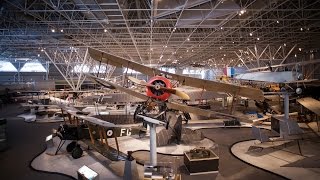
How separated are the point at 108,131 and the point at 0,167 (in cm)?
457

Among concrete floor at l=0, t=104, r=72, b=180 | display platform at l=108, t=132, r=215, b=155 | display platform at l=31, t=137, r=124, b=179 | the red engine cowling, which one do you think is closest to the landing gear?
display platform at l=31, t=137, r=124, b=179

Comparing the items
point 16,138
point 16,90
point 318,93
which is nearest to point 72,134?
point 16,138

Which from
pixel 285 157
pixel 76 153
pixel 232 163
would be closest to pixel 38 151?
pixel 76 153

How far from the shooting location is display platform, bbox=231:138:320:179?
891cm

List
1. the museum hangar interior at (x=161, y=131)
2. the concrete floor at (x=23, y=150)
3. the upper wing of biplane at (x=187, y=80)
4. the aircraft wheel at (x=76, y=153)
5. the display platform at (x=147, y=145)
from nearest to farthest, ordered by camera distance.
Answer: the upper wing of biplane at (x=187, y=80) → the museum hangar interior at (x=161, y=131) → the concrete floor at (x=23, y=150) → the aircraft wheel at (x=76, y=153) → the display platform at (x=147, y=145)

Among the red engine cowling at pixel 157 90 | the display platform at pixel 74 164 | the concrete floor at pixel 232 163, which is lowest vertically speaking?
the display platform at pixel 74 164

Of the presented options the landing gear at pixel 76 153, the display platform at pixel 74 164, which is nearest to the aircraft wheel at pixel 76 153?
the landing gear at pixel 76 153

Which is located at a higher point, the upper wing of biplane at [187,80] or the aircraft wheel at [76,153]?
the upper wing of biplane at [187,80]

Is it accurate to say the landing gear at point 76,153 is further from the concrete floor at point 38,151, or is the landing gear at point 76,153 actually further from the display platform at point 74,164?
the concrete floor at point 38,151

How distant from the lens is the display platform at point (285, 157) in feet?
29.2

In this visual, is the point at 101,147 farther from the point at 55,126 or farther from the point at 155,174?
the point at 55,126

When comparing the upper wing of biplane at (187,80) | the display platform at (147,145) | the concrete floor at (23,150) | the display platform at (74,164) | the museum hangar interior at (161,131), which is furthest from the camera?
the display platform at (147,145)

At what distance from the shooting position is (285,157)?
10.4 metres

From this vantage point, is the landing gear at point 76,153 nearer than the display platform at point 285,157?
No
